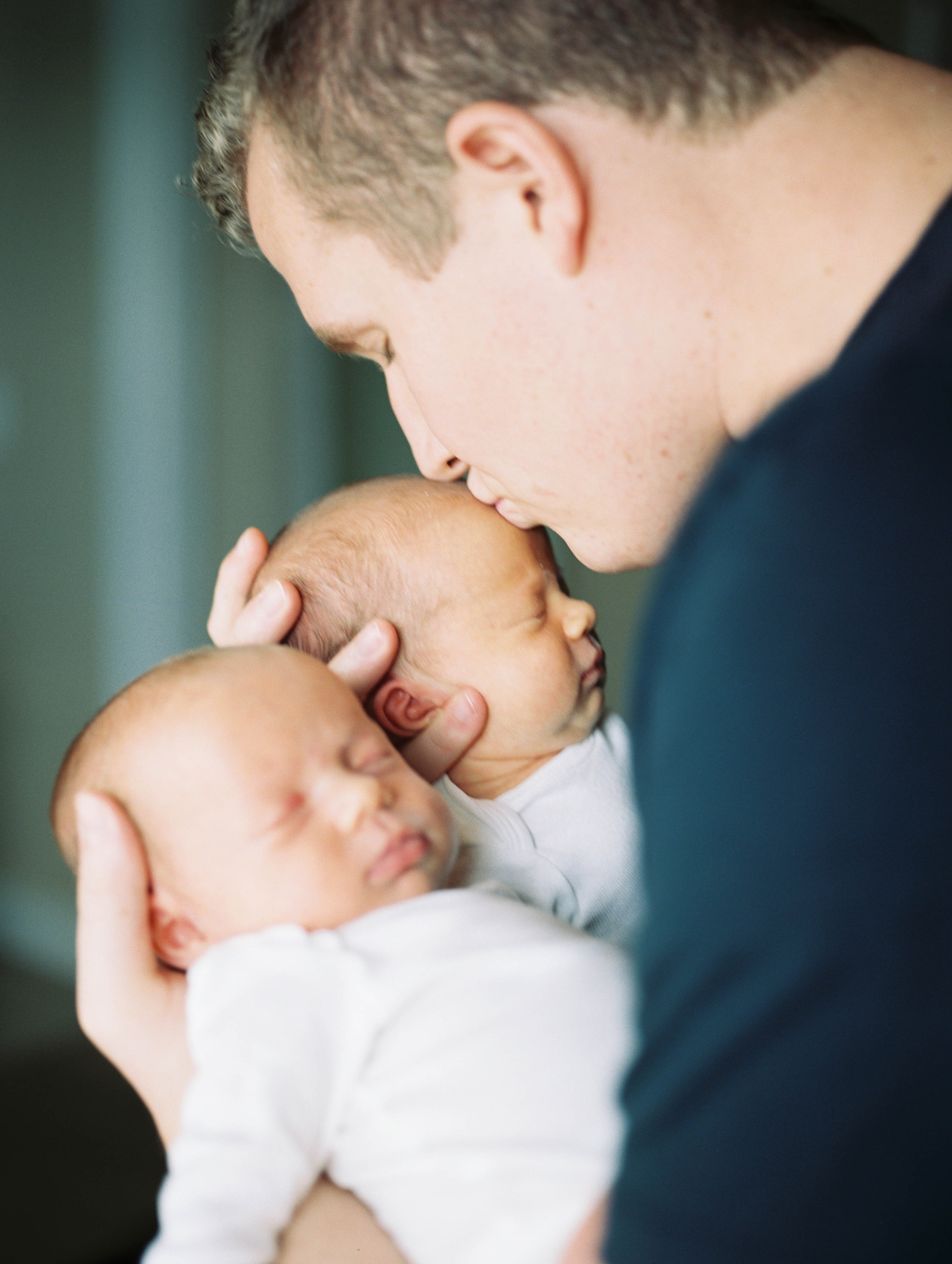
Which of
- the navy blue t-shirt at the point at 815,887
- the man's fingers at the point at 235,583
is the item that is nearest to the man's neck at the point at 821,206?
the navy blue t-shirt at the point at 815,887

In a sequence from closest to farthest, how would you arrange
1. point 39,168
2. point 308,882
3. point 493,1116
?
point 493,1116 → point 308,882 → point 39,168

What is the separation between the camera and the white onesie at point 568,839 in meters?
1.21

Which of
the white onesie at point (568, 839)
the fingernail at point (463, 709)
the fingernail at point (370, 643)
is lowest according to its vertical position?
the white onesie at point (568, 839)

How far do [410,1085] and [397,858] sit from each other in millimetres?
189

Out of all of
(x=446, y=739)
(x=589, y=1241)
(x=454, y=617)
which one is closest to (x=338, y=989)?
(x=589, y=1241)

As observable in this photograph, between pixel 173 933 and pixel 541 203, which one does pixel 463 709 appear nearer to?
pixel 173 933

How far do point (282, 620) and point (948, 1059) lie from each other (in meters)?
0.83

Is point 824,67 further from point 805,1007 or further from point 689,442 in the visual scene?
point 805,1007

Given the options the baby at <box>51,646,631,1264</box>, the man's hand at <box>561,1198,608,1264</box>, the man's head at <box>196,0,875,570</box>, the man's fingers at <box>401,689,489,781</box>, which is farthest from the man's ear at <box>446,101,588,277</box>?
the man's hand at <box>561,1198,608,1264</box>

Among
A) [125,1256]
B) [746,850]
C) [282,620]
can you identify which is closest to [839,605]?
[746,850]

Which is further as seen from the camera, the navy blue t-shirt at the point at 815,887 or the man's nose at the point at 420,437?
the man's nose at the point at 420,437

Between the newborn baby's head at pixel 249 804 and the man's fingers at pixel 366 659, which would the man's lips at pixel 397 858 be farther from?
the man's fingers at pixel 366 659

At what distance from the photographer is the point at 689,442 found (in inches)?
38.0

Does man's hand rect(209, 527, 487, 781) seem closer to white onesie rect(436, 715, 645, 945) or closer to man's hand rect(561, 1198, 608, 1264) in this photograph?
white onesie rect(436, 715, 645, 945)
